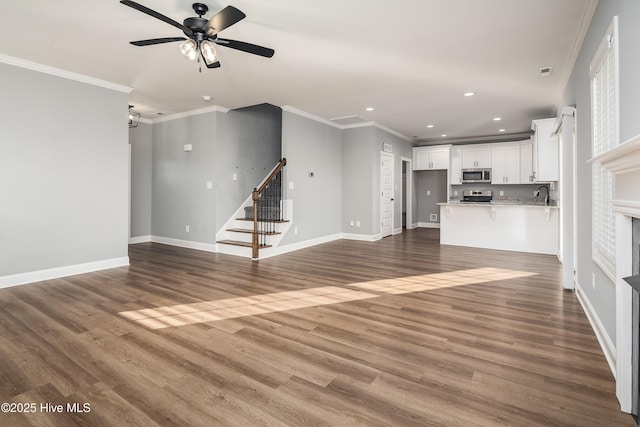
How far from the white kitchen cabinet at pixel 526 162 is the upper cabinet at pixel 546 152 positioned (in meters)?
3.12

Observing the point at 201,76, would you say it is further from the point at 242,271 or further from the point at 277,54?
the point at 242,271

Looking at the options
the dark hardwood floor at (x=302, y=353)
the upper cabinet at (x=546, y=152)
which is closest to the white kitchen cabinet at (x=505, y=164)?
the upper cabinet at (x=546, y=152)

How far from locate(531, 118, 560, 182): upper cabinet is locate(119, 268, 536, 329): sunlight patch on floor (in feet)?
6.62

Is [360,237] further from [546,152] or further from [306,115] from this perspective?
[546,152]

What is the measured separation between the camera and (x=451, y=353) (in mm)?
2307

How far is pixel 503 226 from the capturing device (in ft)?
21.3

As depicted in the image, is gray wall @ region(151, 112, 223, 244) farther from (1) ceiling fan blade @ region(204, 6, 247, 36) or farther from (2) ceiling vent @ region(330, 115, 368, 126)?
(1) ceiling fan blade @ region(204, 6, 247, 36)

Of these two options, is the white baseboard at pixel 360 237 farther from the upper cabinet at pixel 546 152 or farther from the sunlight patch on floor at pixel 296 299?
the upper cabinet at pixel 546 152

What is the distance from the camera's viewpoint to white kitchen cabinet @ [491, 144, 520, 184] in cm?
865

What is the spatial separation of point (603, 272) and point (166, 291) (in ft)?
13.6

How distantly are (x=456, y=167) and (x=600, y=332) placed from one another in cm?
756

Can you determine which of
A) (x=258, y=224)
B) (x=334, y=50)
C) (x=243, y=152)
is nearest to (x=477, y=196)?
(x=258, y=224)

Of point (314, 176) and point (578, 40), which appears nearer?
point (578, 40)

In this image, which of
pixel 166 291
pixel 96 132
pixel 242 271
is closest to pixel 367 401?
pixel 166 291
